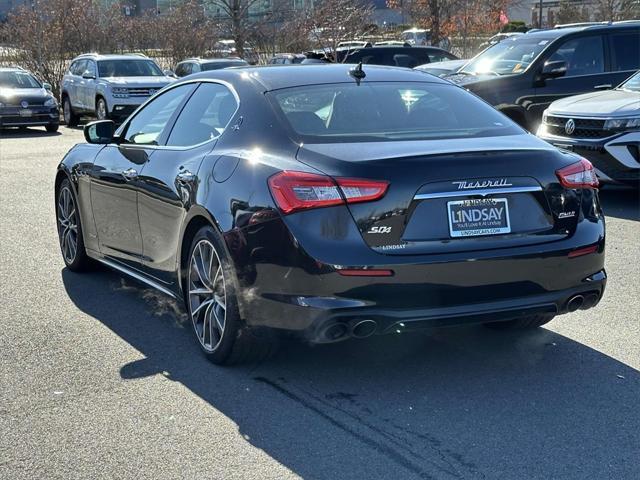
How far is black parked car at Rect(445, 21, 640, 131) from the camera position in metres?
13.4

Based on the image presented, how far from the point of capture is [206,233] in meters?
5.26

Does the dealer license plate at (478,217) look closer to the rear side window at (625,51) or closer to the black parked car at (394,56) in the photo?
the rear side window at (625,51)

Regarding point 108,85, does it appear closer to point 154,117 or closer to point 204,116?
point 154,117

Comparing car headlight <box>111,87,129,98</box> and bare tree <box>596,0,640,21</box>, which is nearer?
car headlight <box>111,87,129,98</box>

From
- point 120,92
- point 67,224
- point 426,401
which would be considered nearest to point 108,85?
point 120,92

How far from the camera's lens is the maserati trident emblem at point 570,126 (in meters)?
10.6

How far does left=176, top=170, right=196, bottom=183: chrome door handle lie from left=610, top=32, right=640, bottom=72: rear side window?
980 centimetres

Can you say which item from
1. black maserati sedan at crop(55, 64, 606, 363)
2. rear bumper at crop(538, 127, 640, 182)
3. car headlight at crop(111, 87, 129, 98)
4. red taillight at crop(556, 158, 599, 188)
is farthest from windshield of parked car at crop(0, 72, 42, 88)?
red taillight at crop(556, 158, 599, 188)

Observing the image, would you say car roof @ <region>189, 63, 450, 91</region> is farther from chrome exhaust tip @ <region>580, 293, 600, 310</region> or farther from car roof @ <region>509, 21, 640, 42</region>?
car roof @ <region>509, 21, 640, 42</region>

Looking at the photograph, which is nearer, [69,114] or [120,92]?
[120,92]

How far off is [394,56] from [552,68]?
7.82 metres

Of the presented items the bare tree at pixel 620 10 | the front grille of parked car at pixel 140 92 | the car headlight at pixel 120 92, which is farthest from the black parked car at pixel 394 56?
the bare tree at pixel 620 10

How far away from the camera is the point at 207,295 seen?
212 inches

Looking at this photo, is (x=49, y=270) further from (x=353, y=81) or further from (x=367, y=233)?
(x=367, y=233)
